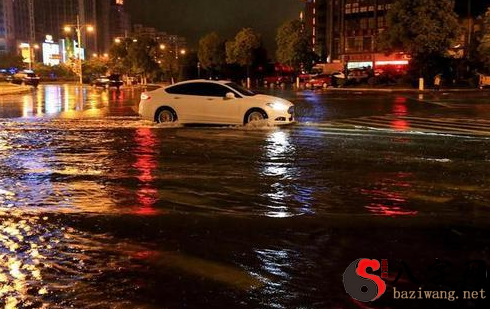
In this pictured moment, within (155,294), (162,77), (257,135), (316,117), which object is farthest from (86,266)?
(162,77)

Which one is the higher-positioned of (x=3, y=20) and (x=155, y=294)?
(x=3, y=20)

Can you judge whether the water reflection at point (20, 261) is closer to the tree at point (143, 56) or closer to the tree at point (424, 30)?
the tree at point (424, 30)

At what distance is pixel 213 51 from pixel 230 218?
90.3 metres

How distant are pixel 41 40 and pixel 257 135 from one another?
195 meters

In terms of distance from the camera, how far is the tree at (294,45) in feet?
280

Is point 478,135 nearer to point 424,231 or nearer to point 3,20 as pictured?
point 424,231

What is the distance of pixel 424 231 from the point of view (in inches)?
267

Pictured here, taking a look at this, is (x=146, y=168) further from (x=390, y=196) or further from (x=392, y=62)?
(x=392, y=62)

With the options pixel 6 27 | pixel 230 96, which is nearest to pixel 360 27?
pixel 230 96

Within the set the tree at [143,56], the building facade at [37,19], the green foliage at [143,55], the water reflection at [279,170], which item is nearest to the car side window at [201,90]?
the water reflection at [279,170]

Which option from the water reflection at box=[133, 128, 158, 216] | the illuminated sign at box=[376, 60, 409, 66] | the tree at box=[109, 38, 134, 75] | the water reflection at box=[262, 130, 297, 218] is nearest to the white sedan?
the water reflection at box=[133, 128, 158, 216]

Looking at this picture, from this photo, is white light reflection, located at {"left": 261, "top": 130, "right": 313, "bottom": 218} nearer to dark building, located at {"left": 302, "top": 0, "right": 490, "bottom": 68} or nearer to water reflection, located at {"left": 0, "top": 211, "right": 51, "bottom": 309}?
water reflection, located at {"left": 0, "top": 211, "right": 51, "bottom": 309}

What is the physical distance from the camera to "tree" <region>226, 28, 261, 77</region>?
86.4 meters

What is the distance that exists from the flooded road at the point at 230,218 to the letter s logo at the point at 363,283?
10 centimetres
